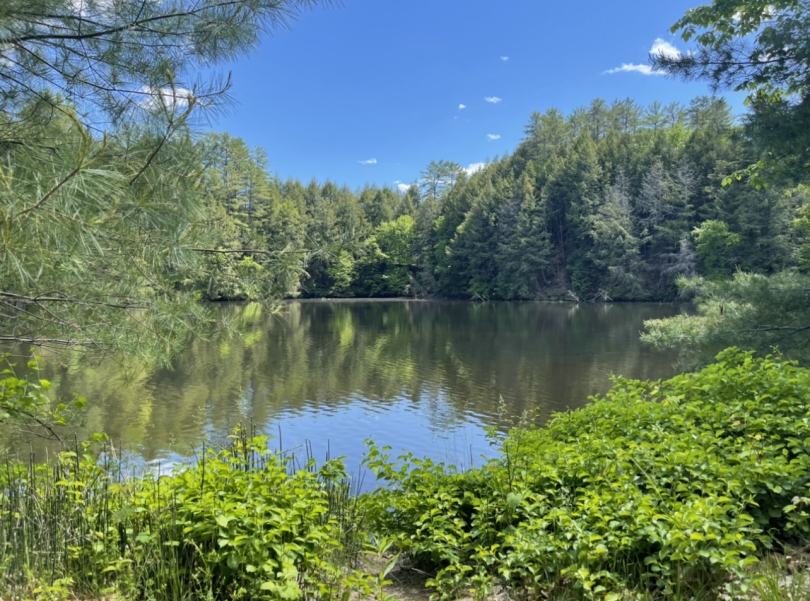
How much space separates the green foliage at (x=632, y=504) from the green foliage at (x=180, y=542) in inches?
23.0

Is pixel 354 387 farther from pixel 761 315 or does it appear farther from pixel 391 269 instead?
pixel 391 269

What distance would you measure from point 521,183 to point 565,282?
9331 millimetres

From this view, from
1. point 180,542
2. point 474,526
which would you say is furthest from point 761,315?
point 180,542

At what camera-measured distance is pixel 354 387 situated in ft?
43.3

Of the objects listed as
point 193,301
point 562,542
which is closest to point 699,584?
point 562,542

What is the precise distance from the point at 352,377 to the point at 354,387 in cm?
115

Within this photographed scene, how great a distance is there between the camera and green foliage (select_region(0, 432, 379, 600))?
2.14m

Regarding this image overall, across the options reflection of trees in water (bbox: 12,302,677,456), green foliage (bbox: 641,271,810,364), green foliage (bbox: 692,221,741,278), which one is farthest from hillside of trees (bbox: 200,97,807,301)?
green foliage (bbox: 641,271,810,364)

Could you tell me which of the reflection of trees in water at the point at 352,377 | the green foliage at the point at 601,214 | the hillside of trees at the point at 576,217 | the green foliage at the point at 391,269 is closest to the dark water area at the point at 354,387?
the reflection of trees in water at the point at 352,377

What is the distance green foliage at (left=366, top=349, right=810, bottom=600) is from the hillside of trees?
2447 cm

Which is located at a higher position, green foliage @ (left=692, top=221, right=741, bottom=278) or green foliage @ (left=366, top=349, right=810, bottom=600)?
green foliage @ (left=692, top=221, right=741, bottom=278)

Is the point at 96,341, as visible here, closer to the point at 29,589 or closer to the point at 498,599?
the point at 29,589

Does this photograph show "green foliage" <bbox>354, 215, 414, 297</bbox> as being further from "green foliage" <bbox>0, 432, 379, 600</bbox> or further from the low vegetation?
"green foliage" <bbox>0, 432, 379, 600</bbox>

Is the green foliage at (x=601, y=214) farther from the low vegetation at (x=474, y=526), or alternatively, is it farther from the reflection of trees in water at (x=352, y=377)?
the low vegetation at (x=474, y=526)
